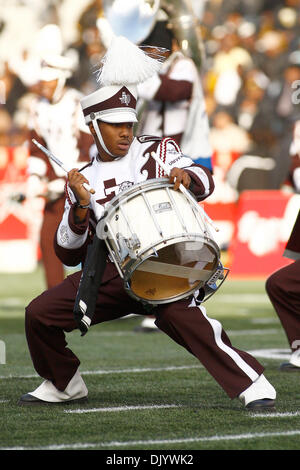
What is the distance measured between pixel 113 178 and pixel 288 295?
1871 millimetres

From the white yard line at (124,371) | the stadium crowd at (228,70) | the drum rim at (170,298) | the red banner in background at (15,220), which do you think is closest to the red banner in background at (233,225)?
the red banner in background at (15,220)

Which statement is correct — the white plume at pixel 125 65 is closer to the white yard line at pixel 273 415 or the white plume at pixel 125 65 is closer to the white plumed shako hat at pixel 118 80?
the white plumed shako hat at pixel 118 80

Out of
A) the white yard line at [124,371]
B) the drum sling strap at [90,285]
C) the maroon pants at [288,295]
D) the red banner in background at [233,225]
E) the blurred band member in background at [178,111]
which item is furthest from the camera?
the red banner in background at [233,225]

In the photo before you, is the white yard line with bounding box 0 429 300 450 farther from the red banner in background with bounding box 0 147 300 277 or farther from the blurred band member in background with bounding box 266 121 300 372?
the red banner in background with bounding box 0 147 300 277

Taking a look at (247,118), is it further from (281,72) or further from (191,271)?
(191,271)

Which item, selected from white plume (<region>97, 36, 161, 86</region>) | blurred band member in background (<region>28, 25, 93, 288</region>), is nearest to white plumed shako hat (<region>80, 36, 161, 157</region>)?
white plume (<region>97, 36, 161, 86</region>)

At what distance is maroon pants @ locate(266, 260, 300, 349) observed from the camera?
630cm

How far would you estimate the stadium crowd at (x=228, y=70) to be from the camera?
15938 mm

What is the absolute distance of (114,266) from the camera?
4.88 m

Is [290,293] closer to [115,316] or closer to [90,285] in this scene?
[115,316]

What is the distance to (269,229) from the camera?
1273 centimetres

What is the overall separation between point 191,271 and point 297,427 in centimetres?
79

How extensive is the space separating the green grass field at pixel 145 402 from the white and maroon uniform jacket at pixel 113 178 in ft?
2.53

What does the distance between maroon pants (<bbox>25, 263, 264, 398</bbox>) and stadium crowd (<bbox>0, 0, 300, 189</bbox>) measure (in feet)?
32.9
